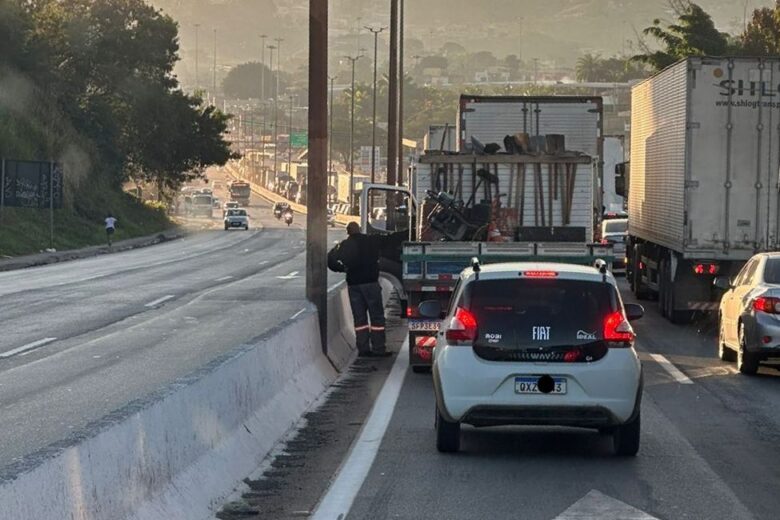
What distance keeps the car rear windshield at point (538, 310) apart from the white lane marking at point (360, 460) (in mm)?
1343

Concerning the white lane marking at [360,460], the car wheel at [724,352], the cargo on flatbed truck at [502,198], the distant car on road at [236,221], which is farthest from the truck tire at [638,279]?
the distant car on road at [236,221]

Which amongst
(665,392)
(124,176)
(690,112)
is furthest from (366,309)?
(124,176)

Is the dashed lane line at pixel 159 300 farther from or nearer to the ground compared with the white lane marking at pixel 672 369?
nearer to the ground

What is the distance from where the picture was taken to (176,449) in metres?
9.60

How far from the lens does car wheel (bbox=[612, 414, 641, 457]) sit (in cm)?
1278

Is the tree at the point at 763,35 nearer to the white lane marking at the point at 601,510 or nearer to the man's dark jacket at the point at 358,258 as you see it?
the man's dark jacket at the point at 358,258

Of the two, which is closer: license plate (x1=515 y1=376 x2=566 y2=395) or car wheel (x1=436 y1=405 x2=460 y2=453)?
license plate (x1=515 y1=376 x2=566 y2=395)

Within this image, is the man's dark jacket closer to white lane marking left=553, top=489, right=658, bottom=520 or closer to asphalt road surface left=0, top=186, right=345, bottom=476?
Answer: asphalt road surface left=0, top=186, right=345, bottom=476

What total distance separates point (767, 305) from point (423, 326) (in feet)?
13.5

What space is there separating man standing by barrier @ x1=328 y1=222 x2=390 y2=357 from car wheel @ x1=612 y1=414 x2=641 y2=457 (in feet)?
29.2

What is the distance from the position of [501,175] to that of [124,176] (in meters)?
76.6

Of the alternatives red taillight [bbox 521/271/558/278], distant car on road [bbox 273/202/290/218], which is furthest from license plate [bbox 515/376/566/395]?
distant car on road [bbox 273/202/290/218]

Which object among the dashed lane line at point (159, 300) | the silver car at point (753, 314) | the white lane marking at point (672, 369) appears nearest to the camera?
the white lane marking at point (672, 369)

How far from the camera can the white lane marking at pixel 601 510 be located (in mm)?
10219
